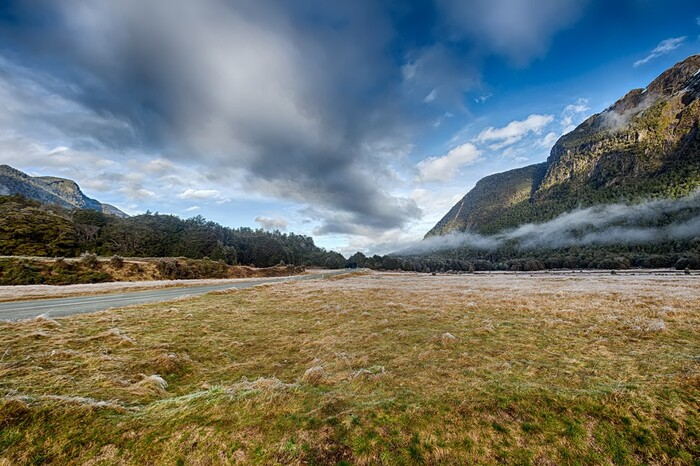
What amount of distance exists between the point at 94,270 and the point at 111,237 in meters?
61.5

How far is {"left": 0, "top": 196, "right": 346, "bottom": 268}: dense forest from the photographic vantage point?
72.7m

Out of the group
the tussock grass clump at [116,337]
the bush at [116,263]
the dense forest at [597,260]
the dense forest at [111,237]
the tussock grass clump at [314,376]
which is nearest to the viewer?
the tussock grass clump at [314,376]

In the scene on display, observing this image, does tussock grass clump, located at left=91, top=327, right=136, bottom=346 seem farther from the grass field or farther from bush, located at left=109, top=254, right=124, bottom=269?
bush, located at left=109, top=254, right=124, bottom=269

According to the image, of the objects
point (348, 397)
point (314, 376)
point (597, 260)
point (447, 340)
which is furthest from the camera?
point (597, 260)

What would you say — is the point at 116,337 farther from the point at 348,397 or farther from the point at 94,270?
the point at 94,270

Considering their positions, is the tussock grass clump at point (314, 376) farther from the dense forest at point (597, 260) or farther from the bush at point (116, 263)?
the dense forest at point (597, 260)

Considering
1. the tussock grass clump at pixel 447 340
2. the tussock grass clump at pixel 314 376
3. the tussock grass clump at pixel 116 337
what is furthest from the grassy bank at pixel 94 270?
the tussock grass clump at pixel 447 340

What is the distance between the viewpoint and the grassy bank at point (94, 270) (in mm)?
46150

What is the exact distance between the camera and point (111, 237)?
105m

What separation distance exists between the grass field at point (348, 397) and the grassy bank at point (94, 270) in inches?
2065

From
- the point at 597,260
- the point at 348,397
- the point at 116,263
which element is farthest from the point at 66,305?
the point at 597,260

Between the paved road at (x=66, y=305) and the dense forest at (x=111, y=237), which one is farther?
the dense forest at (x=111, y=237)

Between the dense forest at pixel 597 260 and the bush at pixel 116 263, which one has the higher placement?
the bush at pixel 116 263

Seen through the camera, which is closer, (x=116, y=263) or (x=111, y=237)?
(x=116, y=263)
